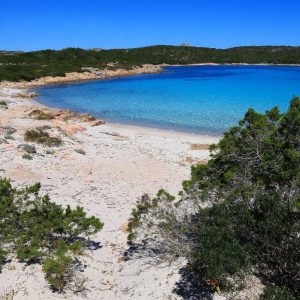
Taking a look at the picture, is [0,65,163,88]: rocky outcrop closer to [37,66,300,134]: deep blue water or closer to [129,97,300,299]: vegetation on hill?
[37,66,300,134]: deep blue water

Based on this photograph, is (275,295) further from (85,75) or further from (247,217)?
Answer: (85,75)

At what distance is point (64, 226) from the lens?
7.26m

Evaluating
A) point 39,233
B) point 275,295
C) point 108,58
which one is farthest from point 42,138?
point 108,58

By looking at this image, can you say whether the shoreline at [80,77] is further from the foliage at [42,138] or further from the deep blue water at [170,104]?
the foliage at [42,138]

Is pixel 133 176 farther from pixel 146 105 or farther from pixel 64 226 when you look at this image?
pixel 146 105

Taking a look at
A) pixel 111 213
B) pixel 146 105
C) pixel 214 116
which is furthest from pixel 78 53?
pixel 111 213

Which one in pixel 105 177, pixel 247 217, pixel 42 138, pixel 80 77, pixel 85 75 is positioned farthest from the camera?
pixel 85 75

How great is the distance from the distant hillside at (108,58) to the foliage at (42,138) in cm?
3856

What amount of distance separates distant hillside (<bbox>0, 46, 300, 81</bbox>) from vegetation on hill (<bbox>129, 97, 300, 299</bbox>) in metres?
49.5

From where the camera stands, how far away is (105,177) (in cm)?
1316

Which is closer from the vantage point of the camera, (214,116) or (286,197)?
(286,197)

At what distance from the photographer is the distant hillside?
198ft

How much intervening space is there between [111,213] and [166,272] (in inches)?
131

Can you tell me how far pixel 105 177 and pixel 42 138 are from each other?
5027 millimetres
